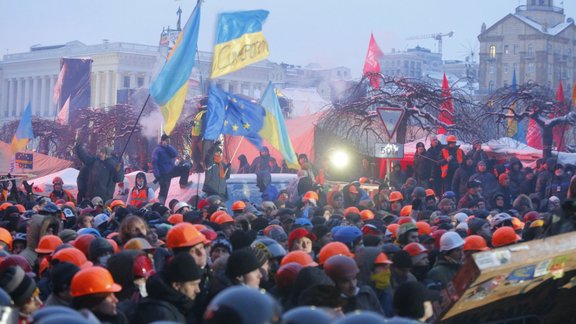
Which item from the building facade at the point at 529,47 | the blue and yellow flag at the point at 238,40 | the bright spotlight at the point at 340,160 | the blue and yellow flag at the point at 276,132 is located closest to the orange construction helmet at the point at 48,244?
the blue and yellow flag at the point at 238,40

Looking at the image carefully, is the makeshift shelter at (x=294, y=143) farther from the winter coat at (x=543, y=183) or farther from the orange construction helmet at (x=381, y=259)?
the orange construction helmet at (x=381, y=259)

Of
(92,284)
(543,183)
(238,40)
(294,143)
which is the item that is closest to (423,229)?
(92,284)

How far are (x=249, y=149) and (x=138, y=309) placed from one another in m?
20.9

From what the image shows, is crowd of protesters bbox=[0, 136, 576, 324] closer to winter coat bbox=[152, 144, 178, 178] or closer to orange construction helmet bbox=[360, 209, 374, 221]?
orange construction helmet bbox=[360, 209, 374, 221]

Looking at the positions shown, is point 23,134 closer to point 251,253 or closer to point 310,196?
point 310,196

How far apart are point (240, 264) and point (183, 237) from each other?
1.04 m

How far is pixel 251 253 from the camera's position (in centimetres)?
678

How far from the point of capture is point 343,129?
25.2 m

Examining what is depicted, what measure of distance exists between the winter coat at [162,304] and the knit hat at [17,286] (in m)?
0.59

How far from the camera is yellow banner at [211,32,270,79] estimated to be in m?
16.8

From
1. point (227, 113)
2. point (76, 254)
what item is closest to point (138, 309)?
point (76, 254)

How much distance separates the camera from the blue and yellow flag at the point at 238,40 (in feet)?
55.6

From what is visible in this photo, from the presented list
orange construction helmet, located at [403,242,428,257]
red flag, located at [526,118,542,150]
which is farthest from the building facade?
orange construction helmet, located at [403,242,428,257]

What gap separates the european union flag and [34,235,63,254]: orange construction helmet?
7.07 meters
